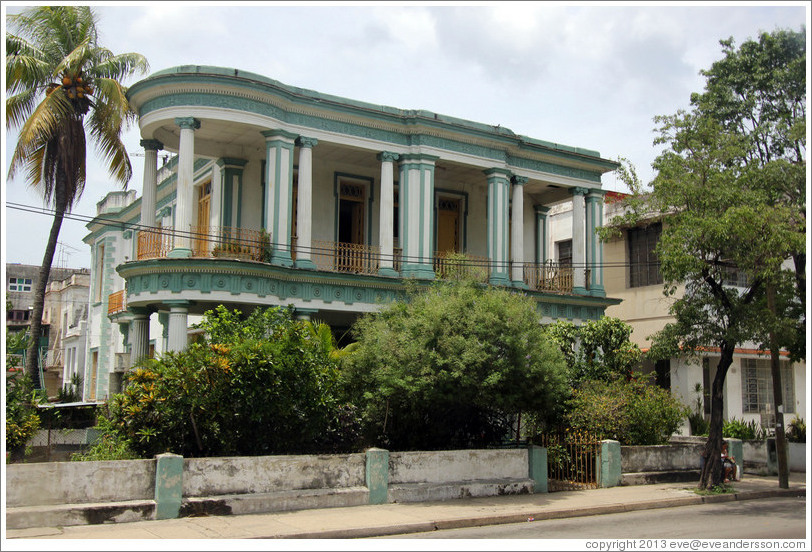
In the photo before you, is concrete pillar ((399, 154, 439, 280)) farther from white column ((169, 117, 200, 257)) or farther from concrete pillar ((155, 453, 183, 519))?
concrete pillar ((155, 453, 183, 519))

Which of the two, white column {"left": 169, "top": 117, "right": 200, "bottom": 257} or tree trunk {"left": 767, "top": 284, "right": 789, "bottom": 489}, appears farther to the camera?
white column {"left": 169, "top": 117, "right": 200, "bottom": 257}

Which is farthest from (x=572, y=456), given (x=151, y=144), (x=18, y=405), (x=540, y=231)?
(x=151, y=144)

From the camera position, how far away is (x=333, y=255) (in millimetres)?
21531

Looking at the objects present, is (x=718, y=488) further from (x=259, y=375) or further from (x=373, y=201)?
(x=373, y=201)

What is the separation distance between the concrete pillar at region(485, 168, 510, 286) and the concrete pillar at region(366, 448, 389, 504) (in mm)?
10008

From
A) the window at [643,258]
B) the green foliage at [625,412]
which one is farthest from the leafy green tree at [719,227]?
the window at [643,258]

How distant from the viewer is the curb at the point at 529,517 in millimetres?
11843

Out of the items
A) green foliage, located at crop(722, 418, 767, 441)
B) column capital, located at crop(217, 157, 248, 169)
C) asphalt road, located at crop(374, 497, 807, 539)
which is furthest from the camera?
green foliage, located at crop(722, 418, 767, 441)

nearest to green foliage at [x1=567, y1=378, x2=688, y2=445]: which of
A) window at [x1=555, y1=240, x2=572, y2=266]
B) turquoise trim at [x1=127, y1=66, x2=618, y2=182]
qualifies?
turquoise trim at [x1=127, y1=66, x2=618, y2=182]

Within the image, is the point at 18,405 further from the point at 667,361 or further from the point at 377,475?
the point at 667,361

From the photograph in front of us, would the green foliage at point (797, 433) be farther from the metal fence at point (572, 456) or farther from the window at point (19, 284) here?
the window at point (19, 284)

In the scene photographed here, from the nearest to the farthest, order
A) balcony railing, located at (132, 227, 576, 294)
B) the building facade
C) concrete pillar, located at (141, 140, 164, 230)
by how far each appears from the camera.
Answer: balcony railing, located at (132, 227, 576, 294) < concrete pillar, located at (141, 140, 164, 230) < the building facade

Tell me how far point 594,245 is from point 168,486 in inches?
656

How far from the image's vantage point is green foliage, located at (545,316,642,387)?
19.4 meters
